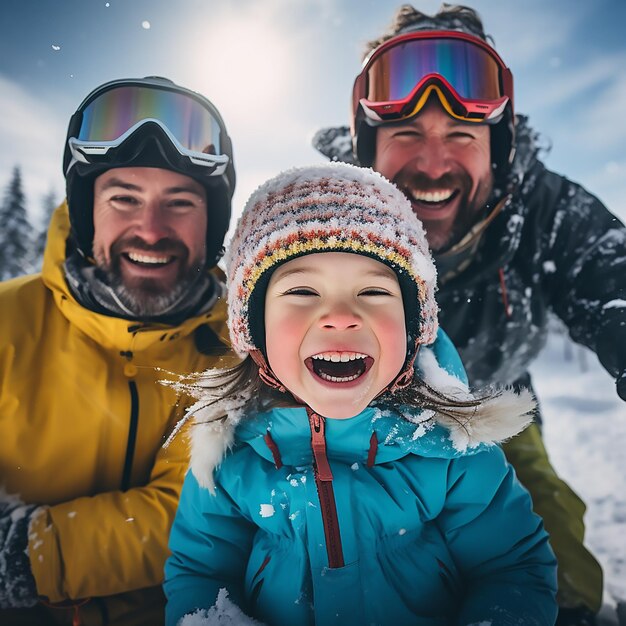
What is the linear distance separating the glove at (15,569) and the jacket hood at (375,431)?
70 centimetres

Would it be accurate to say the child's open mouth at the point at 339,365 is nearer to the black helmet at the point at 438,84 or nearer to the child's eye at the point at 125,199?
the child's eye at the point at 125,199

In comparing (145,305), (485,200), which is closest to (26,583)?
(145,305)

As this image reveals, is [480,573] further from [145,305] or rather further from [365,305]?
[145,305]

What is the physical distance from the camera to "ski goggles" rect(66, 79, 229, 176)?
5.59 ft

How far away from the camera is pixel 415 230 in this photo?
1.28 meters

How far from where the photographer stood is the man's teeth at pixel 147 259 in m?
1.73

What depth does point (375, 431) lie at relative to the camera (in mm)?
1290

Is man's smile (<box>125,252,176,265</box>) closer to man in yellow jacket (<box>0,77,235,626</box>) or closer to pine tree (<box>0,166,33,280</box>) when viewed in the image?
man in yellow jacket (<box>0,77,235,626</box>)

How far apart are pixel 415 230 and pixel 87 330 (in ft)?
4.30

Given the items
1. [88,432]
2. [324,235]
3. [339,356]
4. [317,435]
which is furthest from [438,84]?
[88,432]

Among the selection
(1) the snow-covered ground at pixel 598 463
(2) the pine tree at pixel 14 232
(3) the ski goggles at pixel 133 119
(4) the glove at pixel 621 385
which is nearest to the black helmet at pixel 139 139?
(3) the ski goggles at pixel 133 119

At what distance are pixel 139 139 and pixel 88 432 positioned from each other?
1159 millimetres

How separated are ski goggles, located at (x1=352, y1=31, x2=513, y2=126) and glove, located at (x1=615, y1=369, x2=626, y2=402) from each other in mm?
1233

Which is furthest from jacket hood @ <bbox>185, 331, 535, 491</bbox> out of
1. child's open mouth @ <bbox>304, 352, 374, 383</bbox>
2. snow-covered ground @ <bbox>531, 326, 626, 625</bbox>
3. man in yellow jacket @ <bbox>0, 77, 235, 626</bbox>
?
snow-covered ground @ <bbox>531, 326, 626, 625</bbox>
